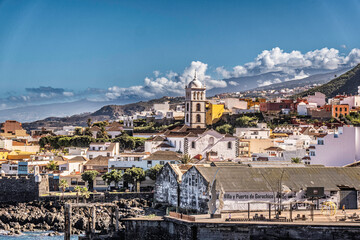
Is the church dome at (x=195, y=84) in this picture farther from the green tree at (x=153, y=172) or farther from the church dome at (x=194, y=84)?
the green tree at (x=153, y=172)

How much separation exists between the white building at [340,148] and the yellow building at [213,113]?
155ft

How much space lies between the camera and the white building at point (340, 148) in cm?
6250

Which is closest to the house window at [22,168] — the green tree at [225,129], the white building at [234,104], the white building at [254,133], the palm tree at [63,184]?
the palm tree at [63,184]

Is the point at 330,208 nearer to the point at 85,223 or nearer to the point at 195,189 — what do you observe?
the point at 195,189

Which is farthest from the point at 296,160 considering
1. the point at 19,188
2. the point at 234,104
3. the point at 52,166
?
the point at 234,104

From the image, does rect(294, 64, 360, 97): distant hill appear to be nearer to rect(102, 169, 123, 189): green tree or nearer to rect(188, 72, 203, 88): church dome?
rect(188, 72, 203, 88): church dome

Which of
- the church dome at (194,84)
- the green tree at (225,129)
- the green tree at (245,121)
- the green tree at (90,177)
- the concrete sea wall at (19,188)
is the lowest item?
the concrete sea wall at (19,188)

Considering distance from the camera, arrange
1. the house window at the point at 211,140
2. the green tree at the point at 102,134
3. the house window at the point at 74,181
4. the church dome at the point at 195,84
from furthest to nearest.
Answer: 1. the green tree at the point at 102,134
2. the church dome at the point at 195,84
3. the house window at the point at 211,140
4. the house window at the point at 74,181

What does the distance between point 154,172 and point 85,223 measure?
14530 mm

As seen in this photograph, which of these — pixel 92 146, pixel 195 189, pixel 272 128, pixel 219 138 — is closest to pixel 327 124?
pixel 272 128

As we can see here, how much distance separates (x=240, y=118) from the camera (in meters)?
109

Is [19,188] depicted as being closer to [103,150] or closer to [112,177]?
[112,177]

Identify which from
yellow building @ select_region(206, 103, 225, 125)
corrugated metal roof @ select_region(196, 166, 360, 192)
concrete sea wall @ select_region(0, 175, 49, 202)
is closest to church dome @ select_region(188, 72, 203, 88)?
yellow building @ select_region(206, 103, 225, 125)

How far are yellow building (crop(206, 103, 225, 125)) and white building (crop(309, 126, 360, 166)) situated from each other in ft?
155
